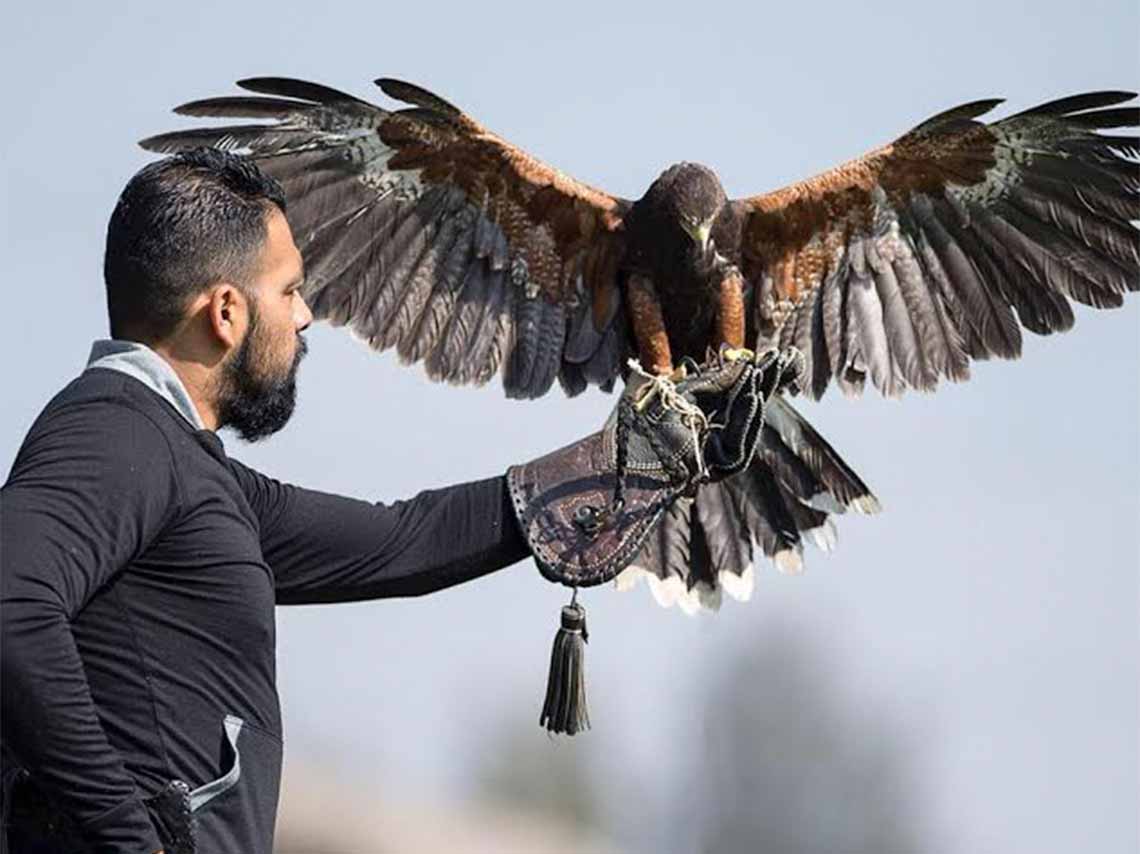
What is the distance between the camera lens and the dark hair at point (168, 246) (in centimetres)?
324

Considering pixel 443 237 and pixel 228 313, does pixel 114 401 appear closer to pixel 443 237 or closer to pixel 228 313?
pixel 228 313

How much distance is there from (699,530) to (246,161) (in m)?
3.61

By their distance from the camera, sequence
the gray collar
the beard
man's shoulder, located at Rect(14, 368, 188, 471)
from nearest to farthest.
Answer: man's shoulder, located at Rect(14, 368, 188, 471)
the gray collar
the beard

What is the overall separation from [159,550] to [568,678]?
133 cm

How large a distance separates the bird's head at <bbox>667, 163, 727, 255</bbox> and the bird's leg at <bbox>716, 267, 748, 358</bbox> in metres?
0.11

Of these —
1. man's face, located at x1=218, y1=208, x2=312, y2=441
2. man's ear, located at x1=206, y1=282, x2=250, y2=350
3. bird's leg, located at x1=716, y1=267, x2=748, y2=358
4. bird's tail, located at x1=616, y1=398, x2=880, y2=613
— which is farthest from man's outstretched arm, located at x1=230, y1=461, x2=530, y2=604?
bird's leg, located at x1=716, y1=267, x2=748, y2=358

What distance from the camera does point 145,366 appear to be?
3.20 meters

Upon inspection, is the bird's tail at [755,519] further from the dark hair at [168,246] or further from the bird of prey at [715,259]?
the dark hair at [168,246]

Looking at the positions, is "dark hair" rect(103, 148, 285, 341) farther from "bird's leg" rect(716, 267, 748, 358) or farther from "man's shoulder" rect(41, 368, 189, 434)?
"bird's leg" rect(716, 267, 748, 358)

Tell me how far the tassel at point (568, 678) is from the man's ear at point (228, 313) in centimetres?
115

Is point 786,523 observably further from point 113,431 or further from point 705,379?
point 113,431

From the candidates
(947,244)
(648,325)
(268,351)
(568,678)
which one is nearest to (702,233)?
(648,325)

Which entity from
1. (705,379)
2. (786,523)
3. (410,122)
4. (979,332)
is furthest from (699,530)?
(705,379)

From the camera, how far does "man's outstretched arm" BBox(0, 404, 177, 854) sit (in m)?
2.84
